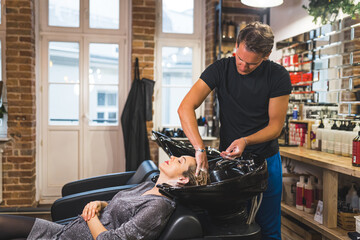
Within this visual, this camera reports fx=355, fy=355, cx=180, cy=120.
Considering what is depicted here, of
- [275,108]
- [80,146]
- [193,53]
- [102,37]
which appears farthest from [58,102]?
[275,108]

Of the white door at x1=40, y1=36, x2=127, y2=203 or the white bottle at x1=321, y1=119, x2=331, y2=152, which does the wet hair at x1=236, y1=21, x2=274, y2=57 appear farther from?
the white door at x1=40, y1=36, x2=127, y2=203

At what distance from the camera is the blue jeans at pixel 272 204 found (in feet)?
5.98

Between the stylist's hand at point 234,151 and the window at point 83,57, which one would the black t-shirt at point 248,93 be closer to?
the stylist's hand at point 234,151

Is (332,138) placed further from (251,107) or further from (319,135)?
(251,107)

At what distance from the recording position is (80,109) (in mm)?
4617

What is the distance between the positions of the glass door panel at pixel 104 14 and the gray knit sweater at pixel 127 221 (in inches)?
127

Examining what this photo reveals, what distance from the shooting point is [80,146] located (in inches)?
182

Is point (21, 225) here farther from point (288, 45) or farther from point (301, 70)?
point (288, 45)

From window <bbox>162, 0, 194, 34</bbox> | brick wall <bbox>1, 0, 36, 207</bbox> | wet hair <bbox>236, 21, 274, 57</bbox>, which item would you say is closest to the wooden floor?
brick wall <bbox>1, 0, 36, 207</bbox>

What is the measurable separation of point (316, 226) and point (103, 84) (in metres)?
3.13

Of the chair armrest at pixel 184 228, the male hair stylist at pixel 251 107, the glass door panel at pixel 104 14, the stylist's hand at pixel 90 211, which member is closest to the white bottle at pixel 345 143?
the male hair stylist at pixel 251 107

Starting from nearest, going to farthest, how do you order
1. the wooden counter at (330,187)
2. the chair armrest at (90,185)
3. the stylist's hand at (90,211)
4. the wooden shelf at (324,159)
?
1. the stylist's hand at (90,211)
2. the wooden shelf at (324,159)
3. the wooden counter at (330,187)
4. the chair armrest at (90,185)

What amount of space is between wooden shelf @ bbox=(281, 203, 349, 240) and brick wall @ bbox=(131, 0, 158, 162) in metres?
1.98

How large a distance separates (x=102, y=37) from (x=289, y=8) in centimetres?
234
